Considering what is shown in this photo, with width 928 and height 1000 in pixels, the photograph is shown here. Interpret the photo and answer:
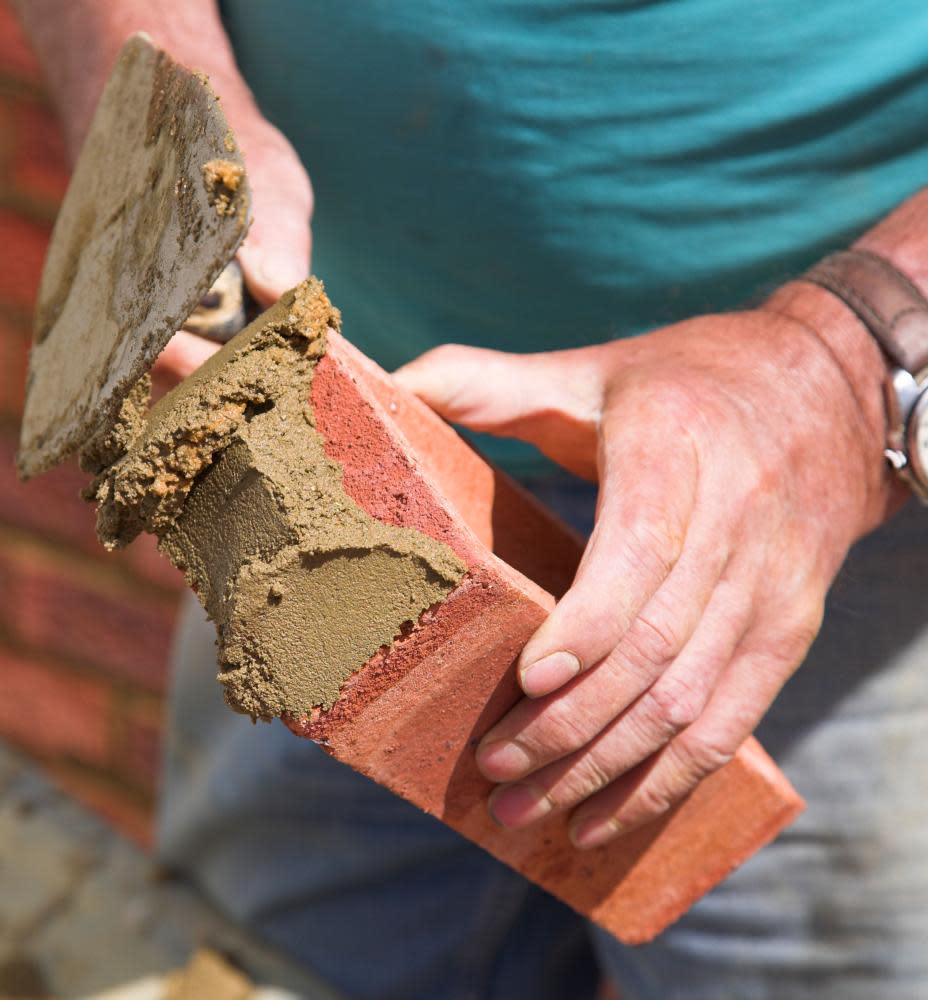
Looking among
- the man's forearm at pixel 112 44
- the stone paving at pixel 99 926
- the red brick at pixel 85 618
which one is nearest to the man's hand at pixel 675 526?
the man's forearm at pixel 112 44

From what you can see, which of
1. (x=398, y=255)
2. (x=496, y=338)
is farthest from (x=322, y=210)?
(x=496, y=338)

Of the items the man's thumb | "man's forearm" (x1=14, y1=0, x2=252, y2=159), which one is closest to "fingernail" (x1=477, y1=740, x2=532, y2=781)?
the man's thumb

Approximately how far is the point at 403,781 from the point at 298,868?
0.90m

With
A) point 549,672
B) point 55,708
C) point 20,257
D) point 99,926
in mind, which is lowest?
point 55,708

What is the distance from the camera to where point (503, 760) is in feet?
2.83

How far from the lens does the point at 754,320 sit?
3.36 feet

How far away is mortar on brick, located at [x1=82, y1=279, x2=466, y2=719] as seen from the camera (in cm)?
77

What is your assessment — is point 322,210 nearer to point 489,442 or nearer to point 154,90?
point 489,442

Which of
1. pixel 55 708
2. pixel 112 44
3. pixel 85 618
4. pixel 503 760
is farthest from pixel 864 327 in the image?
pixel 55 708

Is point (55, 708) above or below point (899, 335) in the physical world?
below

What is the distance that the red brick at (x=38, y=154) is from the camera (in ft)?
6.13

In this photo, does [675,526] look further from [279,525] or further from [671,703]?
[279,525]

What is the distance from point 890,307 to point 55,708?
1925 millimetres

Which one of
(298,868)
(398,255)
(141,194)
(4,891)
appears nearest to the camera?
(141,194)
